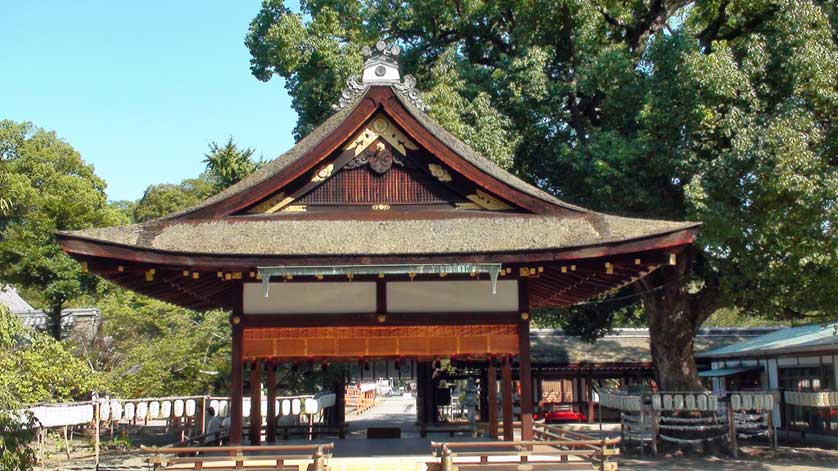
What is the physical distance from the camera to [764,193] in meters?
18.1

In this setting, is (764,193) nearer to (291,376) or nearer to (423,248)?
(423,248)

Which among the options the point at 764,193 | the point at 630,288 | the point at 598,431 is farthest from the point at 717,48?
the point at 598,431

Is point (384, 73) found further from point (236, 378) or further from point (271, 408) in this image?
point (271, 408)

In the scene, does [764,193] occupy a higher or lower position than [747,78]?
lower

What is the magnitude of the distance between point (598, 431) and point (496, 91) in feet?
58.0

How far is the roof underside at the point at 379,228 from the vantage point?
459 inches

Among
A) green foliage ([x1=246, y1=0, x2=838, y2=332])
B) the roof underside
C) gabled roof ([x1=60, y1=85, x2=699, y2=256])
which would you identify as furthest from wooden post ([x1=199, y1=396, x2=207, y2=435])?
gabled roof ([x1=60, y1=85, x2=699, y2=256])

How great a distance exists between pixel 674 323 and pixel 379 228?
1518 centimetres

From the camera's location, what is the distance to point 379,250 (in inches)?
473

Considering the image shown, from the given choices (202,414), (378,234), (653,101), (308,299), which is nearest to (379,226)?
(378,234)

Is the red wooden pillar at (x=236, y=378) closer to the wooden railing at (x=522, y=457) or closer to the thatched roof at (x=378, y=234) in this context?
the thatched roof at (x=378, y=234)

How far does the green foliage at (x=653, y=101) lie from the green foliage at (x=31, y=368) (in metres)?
12.5

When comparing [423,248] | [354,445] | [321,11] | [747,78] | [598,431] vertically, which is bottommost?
[598,431]

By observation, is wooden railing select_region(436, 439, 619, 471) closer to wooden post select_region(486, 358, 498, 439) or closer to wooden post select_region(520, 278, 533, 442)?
wooden post select_region(520, 278, 533, 442)
